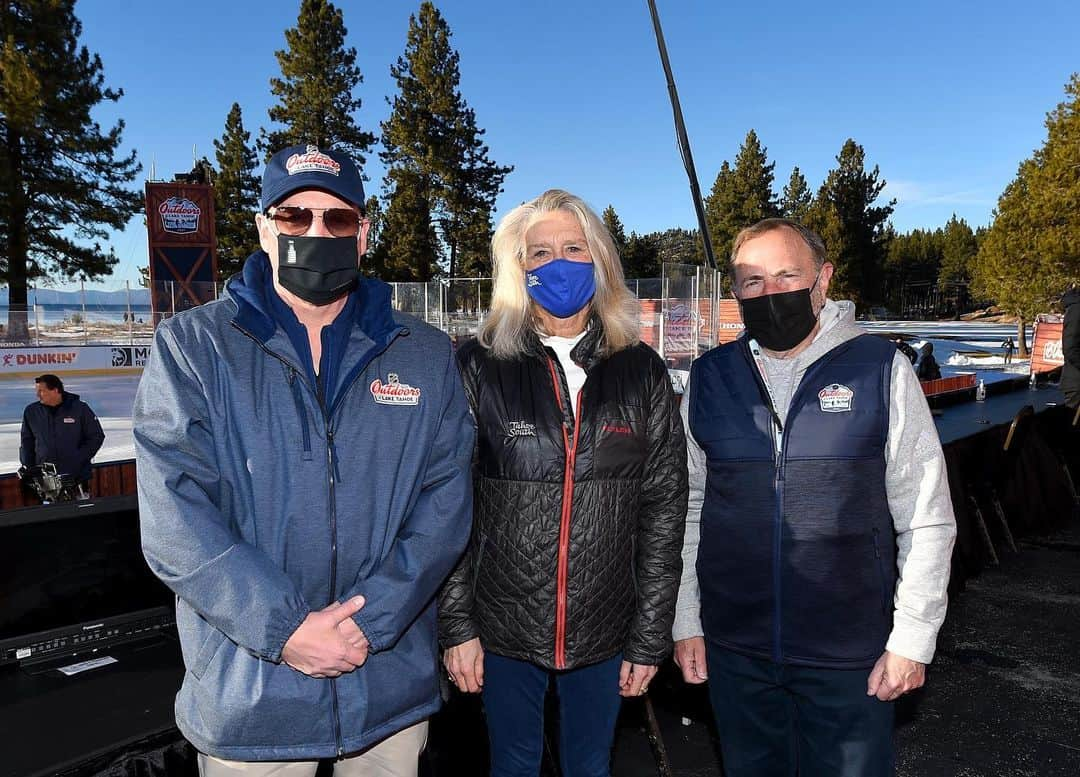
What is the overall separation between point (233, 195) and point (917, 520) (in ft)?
166

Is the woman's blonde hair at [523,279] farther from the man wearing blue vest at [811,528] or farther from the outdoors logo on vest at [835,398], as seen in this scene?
the outdoors logo on vest at [835,398]

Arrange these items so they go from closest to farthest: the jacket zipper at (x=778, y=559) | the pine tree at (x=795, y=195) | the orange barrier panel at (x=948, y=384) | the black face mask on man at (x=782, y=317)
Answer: the jacket zipper at (x=778, y=559), the black face mask on man at (x=782, y=317), the orange barrier panel at (x=948, y=384), the pine tree at (x=795, y=195)

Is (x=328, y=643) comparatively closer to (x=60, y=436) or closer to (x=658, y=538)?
(x=658, y=538)

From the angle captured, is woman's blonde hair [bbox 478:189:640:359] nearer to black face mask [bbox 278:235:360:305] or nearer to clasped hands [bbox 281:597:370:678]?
black face mask [bbox 278:235:360:305]

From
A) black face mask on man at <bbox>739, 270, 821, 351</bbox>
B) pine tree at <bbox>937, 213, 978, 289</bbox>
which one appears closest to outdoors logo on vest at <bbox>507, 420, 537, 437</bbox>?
black face mask on man at <bbox>739, 270, 821, 351</bbox>

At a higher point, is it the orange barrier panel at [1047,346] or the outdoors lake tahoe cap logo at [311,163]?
the outdoors lake tahoe cap logo at [311,163]

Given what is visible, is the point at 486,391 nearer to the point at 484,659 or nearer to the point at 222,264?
the point at 484,659

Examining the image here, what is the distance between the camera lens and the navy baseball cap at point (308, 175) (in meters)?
1.86

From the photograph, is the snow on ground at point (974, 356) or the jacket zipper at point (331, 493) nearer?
the jacket zipper at point (331, 493)

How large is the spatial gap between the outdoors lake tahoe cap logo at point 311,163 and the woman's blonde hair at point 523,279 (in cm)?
62

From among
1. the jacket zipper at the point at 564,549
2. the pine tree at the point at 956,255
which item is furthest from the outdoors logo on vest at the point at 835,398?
the pine tree at the point at 956,255

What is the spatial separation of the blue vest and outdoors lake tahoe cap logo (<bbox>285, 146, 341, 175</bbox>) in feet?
4.31

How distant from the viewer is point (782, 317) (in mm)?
2262

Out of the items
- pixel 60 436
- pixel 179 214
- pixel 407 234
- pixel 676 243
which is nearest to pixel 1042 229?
pixel 407 234
